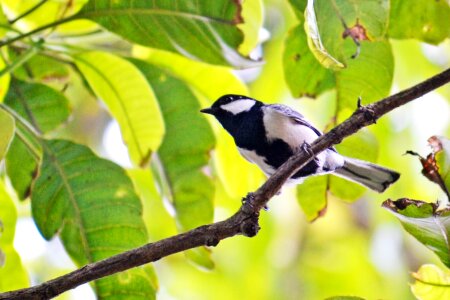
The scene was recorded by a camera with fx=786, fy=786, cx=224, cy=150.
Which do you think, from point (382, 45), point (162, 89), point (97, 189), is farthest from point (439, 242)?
point (162, 89)

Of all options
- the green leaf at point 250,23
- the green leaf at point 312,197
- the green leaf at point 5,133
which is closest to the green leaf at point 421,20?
the green leaf at point 250,23

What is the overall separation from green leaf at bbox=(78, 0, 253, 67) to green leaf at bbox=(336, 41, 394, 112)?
39 centimetres

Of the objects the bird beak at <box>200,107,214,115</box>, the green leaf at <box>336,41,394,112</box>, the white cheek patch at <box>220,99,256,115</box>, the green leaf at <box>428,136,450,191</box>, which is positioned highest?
the white cheek patch at <box>220,99,256,115</box>

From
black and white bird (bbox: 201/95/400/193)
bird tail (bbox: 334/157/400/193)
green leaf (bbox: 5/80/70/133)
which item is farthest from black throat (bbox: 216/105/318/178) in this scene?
green leaf (bbox: 5/80/70/133)

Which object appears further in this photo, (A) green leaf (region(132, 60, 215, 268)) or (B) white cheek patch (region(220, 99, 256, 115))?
(B) white cheek patch (region(220, 99, 256, 115))

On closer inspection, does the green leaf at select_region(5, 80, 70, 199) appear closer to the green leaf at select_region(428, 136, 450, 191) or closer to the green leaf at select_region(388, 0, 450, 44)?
the green leaf at select_region(388, 0, 450, 44)

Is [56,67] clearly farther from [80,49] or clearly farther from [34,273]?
[34,273]

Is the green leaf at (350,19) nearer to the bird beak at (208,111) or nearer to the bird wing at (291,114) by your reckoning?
the bird wing at (291,114)

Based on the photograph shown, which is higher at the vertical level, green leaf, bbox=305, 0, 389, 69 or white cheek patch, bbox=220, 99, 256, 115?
white cheek patch, bbox=220, 99, 256, 115

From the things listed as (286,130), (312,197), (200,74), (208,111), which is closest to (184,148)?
(208,111)

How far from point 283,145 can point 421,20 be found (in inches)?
23.4

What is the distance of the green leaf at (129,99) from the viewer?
244 centimetres

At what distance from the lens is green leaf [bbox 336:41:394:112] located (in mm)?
2334

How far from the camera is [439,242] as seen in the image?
1623 millimetres
